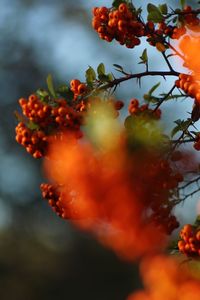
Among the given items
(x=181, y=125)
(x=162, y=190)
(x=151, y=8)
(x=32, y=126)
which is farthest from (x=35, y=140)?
(x=151, y=8)

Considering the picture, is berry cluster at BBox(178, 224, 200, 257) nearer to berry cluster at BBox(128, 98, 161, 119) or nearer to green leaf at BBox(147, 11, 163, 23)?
berry cluster at BBox(128, 98, 161, 119)

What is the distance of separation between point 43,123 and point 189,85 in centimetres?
60

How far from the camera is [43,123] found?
9.92ft

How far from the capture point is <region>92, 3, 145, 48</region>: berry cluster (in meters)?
3.28

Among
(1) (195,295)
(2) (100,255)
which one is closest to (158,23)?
(1) (195,295)

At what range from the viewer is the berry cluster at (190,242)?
10.1 feet

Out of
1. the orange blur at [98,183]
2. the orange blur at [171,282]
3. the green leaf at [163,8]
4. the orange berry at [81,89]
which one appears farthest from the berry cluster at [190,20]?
the orange blur at [171,282]

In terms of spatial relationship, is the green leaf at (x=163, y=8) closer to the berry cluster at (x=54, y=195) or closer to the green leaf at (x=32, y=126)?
the green leaf at (x=32, y=126)

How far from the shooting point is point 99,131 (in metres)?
3.09

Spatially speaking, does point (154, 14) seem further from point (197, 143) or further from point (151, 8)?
point (197, 143)

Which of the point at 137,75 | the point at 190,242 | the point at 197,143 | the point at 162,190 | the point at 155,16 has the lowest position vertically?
the point at 190,242

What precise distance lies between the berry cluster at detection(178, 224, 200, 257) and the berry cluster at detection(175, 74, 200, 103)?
52cm

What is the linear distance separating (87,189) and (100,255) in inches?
860

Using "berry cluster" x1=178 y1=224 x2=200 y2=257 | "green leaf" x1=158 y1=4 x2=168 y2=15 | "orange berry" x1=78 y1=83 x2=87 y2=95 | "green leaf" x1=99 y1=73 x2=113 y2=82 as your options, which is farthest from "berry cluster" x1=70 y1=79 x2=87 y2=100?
"berry cluster" x1=178 y1=224 x2=200 y2=257
